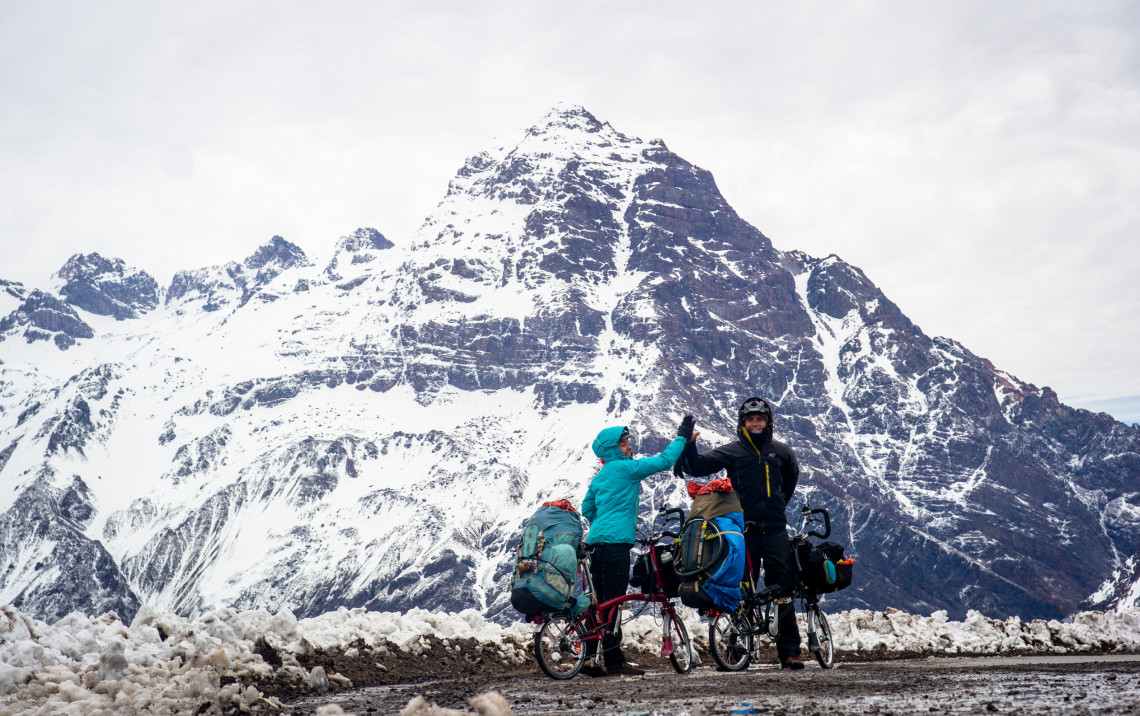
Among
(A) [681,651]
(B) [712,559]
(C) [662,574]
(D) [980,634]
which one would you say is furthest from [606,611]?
(D) [980,634]

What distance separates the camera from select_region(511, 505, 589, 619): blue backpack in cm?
1170

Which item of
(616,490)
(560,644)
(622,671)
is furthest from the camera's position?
(616,490)

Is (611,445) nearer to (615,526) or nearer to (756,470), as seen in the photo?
(615,526)

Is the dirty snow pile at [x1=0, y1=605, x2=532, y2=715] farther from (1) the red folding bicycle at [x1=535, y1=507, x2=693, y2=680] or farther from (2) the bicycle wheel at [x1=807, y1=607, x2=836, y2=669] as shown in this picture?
(2) the bicycle wheel at [x1=807, y1=607, x2=836, y2=669]

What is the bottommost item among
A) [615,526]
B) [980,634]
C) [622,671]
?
[980,634]

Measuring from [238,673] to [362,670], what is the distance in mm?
2695

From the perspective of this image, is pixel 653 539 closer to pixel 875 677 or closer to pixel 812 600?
pixel 812 600

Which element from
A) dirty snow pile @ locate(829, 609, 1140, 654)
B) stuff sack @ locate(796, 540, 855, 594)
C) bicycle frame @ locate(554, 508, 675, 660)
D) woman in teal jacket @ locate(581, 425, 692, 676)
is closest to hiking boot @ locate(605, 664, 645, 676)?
woman in teal jacket @ locate(581, 425, 692, 676)

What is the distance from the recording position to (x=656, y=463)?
41.7 ft

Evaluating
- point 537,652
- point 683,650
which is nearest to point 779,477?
point 683,650

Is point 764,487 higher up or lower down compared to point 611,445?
lower down

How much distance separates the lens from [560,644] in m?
12.0

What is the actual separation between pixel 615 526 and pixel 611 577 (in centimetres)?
65

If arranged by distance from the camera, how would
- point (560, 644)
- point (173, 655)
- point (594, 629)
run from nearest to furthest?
point (173, 655) → point (560, 644) → point (594, 629)
